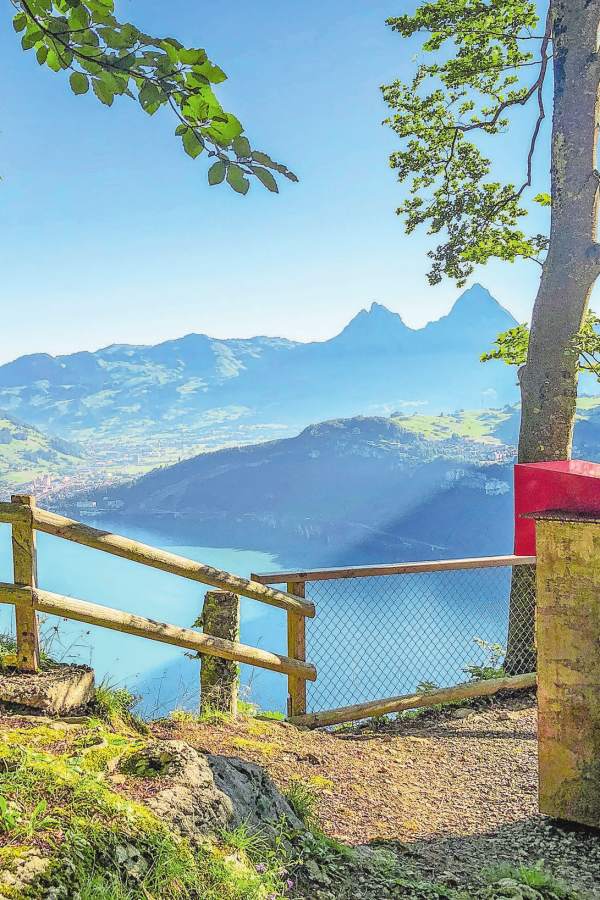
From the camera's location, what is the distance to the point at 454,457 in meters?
97.2

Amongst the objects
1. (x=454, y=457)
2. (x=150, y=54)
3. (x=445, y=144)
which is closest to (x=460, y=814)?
(x=150, y=54)

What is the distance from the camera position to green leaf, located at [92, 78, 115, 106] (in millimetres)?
1500

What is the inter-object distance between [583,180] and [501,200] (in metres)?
1.67

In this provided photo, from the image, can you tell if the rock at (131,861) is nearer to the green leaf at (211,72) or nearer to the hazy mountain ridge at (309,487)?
the green leaf at (211,72)

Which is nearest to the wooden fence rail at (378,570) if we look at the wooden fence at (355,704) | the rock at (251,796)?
the wooden fence at (355,704)

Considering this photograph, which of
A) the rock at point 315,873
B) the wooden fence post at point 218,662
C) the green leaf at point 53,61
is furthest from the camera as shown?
the wooden fence post at point 218,662

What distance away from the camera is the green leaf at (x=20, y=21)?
1.54 metres

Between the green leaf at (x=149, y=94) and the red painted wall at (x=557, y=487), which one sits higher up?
the green leaf at (x=149, y=94)

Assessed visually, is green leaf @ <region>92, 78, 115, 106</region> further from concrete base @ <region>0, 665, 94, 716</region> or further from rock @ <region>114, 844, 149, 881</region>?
concrete base @ <region>0, 665, 94, 716</region>

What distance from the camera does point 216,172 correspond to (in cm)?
139

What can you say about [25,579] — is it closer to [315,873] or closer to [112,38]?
[315,873]

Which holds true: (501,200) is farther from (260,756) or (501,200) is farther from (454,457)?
(454,457)

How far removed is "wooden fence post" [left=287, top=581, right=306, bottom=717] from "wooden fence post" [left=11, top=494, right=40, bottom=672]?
6.47 feet

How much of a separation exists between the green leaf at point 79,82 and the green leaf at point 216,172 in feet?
1.62
